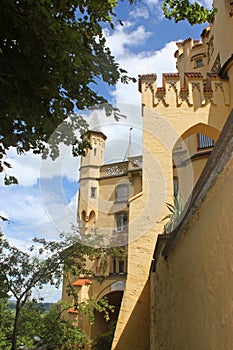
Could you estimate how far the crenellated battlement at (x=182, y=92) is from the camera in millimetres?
9695

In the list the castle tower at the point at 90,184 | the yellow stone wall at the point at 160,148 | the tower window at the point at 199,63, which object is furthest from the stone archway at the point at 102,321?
the tower window at the point at 199,63

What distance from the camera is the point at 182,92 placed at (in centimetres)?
984

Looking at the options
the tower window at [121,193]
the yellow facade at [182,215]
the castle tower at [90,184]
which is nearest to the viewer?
the yellow facade at [182,215]

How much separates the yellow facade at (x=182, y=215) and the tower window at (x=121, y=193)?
112 millimetres

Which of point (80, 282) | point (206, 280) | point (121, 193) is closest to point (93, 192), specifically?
point (121, 193)

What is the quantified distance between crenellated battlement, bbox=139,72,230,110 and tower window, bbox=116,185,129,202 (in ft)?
33.3

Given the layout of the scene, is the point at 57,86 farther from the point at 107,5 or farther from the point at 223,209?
the point at 223,209

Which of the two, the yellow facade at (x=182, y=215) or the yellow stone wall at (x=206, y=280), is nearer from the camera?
the yellow stone wall at (x=206, y=280)

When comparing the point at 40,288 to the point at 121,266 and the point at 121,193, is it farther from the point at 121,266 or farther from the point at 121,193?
the point at 121,193

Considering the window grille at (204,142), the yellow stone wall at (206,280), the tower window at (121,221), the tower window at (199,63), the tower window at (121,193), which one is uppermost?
the tower window at (199,63)

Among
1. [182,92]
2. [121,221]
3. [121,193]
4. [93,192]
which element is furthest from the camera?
[93,192]

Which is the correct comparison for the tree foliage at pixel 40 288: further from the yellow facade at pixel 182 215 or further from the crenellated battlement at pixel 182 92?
the crenellated battlement at pixel 182 92

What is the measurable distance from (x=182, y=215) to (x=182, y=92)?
5639 millimetres

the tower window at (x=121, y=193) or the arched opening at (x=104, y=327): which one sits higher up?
the tower window at (x=121, y=193)
